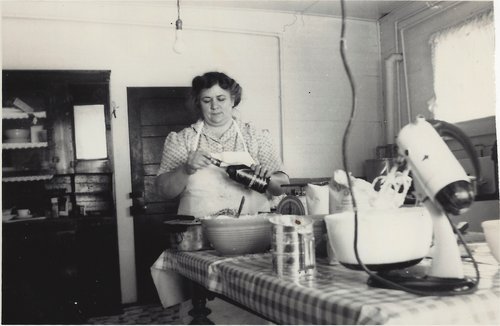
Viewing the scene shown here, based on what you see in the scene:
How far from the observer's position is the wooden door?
4.36 m

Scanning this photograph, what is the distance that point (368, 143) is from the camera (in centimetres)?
534

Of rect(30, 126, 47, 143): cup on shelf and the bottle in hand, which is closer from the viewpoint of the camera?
the bottle in hand

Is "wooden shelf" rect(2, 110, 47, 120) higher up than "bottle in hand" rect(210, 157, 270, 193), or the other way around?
"wooden shelf" rect(2, 110, 47, 120)

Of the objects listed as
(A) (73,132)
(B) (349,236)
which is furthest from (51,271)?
(B) (349,236)

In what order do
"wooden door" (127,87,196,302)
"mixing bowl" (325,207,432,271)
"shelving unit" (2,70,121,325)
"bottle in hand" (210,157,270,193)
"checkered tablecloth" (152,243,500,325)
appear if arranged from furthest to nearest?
"wooden door" (127,87,196,302)
"shelving unit" (2,70,121,325)
"bottle in hand" (210,157,270,193)
"mixing bowl" (325,207,432,271)
"checkered tablecloth" (152,243,500,325)

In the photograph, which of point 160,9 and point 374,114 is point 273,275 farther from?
point 374,114

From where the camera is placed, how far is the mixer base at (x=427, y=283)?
93cm

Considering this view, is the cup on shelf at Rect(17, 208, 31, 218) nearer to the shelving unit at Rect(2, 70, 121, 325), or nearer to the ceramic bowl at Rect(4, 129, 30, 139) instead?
the shelving unit at Rect(2, 70, 121, 325)

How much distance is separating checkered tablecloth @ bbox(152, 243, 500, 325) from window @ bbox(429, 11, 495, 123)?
2853 millimetres

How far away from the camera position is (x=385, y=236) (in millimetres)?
998

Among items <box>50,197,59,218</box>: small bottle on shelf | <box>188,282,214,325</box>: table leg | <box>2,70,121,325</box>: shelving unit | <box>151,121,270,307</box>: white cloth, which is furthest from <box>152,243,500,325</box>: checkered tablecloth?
<box>50,197,59,218</box>: small bottle on shelf

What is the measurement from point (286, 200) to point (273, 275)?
0.48 meters

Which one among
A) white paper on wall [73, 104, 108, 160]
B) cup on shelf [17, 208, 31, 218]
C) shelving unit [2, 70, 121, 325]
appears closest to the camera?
shelving unit [2, 70, 121, 325]

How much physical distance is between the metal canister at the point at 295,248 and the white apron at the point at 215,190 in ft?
4.32
